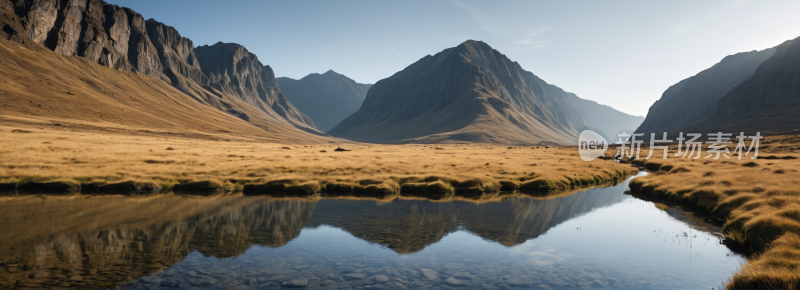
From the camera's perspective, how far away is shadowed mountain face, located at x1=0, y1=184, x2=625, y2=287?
57.4 feet

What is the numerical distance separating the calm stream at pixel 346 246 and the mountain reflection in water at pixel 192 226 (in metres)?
0.10

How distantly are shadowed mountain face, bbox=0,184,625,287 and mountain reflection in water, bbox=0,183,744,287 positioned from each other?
6cm

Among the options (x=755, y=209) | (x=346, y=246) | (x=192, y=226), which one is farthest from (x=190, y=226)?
(x=755, y=209)

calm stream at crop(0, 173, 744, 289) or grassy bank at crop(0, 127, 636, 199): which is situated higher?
grassy bank at crop(0, 127, 636, 199)

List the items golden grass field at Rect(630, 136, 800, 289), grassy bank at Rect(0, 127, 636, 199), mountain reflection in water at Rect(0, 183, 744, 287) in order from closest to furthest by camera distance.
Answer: golden grass field at Rect(630, 136, 800, 289)
mountain reflection in water at Rect(0, 183, 744, 287)
grassy bank at Rect(0, 127, 636, 199)

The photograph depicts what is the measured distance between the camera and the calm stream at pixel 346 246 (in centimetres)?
1661

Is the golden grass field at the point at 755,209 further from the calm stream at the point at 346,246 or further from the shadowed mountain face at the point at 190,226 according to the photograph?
the shadowed mountain face at the point at 190,226

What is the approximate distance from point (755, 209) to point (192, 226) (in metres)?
34.9

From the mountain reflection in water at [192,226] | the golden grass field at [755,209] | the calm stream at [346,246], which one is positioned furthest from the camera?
the mountain reflection in water at [192,226]

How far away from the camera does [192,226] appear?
84.2 feet

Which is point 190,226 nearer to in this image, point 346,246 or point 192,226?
point 192,226

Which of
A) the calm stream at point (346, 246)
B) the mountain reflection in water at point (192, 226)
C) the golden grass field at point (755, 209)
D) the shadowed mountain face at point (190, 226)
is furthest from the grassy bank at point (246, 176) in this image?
the golden grass field at point (755, 209)

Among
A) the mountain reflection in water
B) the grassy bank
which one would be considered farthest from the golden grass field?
the grassy bank

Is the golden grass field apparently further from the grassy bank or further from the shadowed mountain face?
the grassy bank
